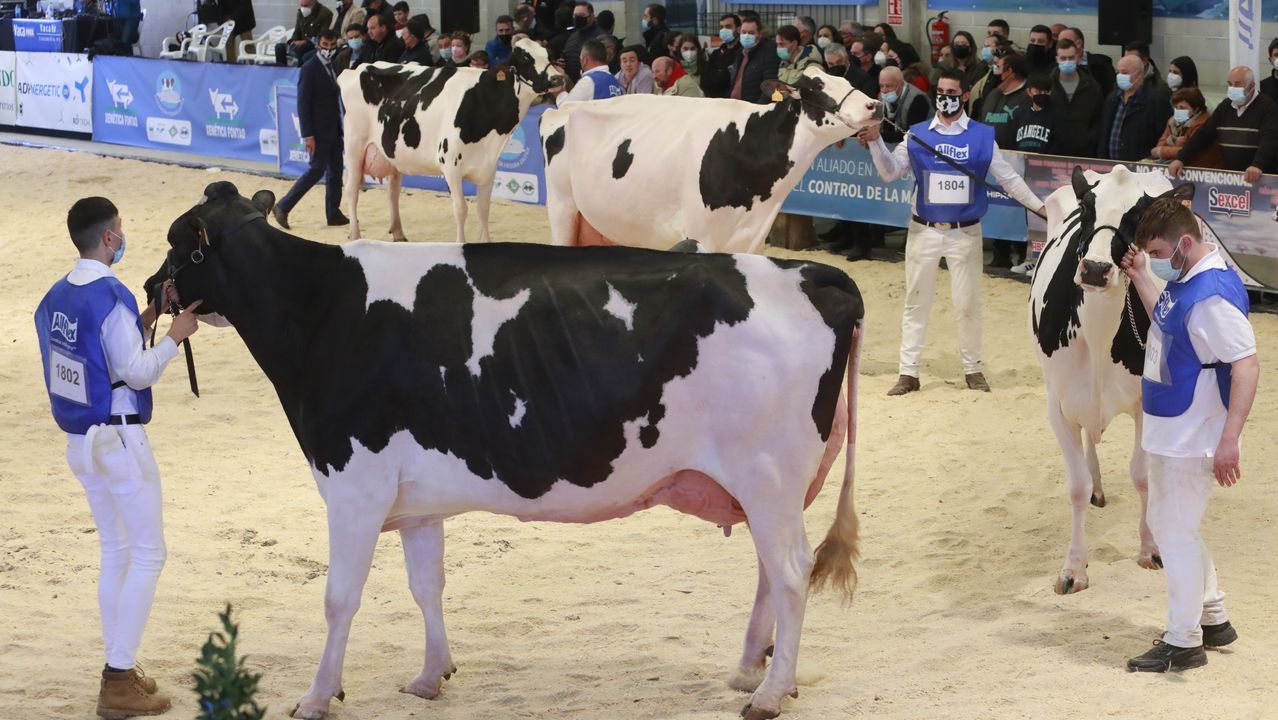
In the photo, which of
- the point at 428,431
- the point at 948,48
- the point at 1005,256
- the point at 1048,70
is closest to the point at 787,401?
the point at 428,431

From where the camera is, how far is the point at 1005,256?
43.4 feet

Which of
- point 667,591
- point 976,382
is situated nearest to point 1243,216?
point 976,382

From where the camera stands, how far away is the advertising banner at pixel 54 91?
70.5 feet

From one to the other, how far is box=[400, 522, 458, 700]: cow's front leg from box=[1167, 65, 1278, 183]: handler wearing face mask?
764 cm

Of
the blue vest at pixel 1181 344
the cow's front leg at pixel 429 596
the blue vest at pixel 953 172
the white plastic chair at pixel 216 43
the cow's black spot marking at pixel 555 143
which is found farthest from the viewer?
the white plastic chair at pixel 216 43

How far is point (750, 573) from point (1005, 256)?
23.2ft

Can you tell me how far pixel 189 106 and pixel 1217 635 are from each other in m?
16.9

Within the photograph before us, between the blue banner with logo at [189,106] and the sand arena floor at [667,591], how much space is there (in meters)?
9.32

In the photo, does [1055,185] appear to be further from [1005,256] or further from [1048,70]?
[1048,70]

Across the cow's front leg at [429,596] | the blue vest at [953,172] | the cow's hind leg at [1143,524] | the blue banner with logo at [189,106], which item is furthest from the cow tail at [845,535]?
the blue banner with logo at [189,106]

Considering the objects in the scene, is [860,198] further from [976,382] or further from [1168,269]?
[1168,269]

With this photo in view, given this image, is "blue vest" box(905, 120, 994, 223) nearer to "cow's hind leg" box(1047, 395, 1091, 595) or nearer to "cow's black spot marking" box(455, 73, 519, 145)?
"cow's hind leg" box(1047, 395, 1091, 595)

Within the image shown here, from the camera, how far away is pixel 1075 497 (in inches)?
267

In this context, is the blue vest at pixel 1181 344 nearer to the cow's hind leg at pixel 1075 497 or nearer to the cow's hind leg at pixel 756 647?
the cow's hind leg at pixel 1075 497
